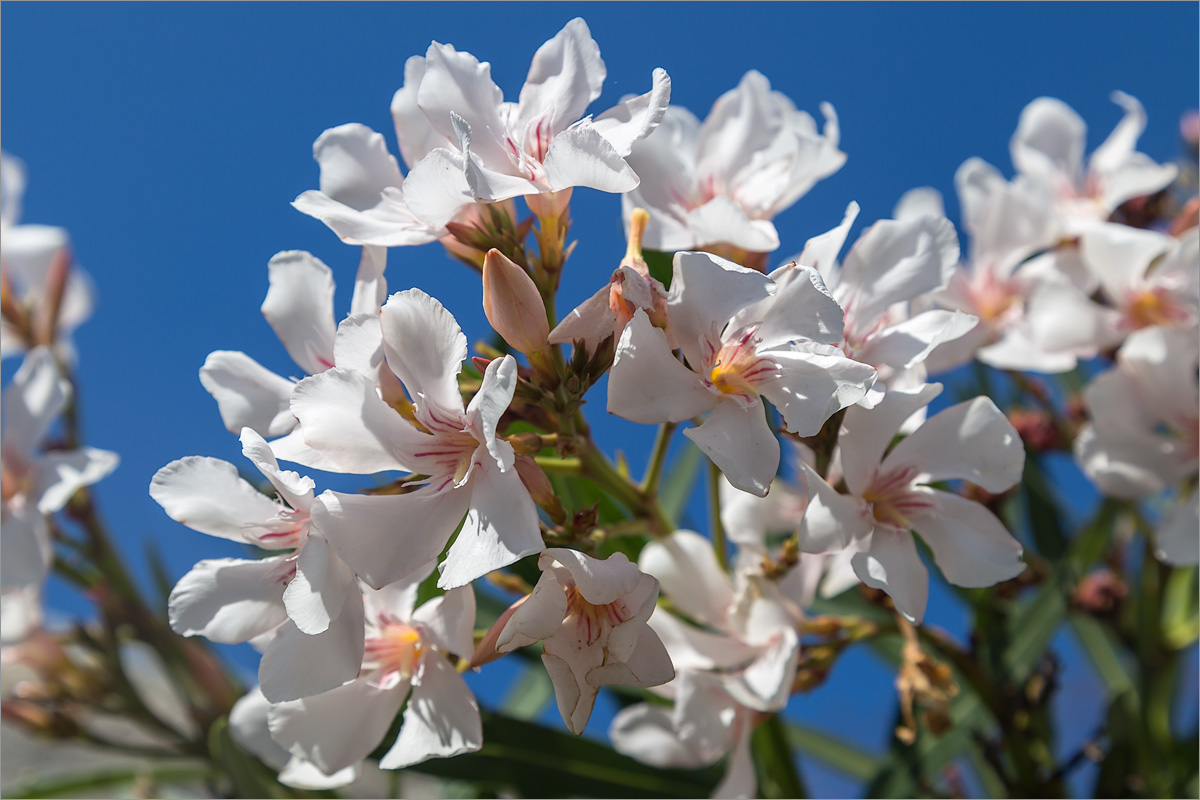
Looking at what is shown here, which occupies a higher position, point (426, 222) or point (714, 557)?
point (426, 222)

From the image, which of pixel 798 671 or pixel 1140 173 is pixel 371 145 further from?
pixel 1140 173

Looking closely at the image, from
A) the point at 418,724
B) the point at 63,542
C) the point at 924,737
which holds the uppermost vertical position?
the point at 418,724

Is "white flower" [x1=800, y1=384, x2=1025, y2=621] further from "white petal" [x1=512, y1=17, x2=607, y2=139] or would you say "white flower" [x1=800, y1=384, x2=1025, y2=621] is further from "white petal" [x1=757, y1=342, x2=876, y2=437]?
"white petal" [x1=512, y1=17, x2=607, y2=139]

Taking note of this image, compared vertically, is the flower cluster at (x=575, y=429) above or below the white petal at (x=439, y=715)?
above

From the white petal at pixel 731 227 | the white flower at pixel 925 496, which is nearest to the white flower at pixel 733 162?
the white petal at pixel 731 227

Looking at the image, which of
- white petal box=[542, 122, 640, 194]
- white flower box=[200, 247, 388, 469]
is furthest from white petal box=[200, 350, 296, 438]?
white petal box=[542, 122, 640, 194]

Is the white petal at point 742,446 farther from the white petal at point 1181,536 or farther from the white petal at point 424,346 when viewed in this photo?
the white petal at point 1181,536

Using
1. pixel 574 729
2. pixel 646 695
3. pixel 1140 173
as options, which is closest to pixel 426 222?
pixel 574 729
